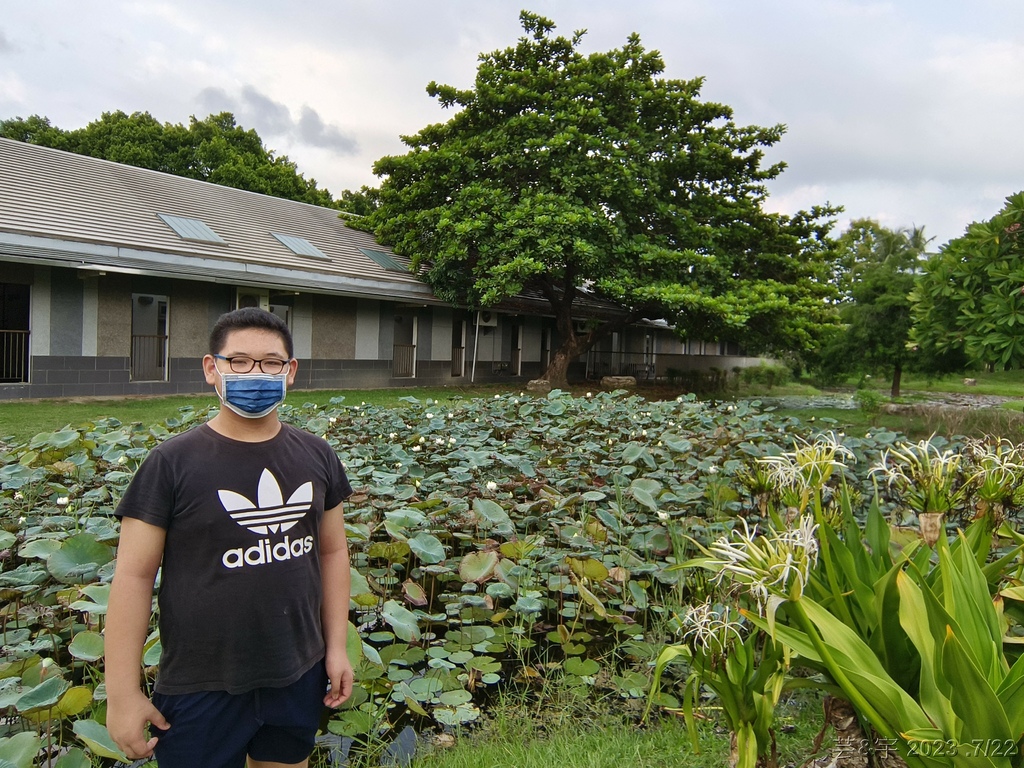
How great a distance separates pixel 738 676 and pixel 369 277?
15.8 metres

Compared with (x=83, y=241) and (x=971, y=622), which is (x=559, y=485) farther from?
(x=83, y=241)

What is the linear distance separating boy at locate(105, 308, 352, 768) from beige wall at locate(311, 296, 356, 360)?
50.8 ft

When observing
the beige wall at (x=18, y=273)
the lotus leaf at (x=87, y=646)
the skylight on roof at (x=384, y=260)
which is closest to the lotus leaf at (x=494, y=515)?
the lotus leaf at (x=87, y=646)

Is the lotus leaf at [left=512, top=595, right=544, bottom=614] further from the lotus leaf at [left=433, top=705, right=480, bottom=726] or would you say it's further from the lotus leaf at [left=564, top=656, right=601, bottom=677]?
the lotus leaf at [left=433, top=705, right=480, bottom=726]

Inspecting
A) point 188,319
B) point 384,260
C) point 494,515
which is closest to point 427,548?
point 494,515

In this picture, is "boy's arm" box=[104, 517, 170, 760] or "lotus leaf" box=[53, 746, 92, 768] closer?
"boy's arm" box=[104, 517, 170, 760]

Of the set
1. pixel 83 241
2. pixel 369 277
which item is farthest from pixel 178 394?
pixel 369 277

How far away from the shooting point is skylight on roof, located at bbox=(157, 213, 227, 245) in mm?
14289

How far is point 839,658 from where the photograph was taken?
1.81 m

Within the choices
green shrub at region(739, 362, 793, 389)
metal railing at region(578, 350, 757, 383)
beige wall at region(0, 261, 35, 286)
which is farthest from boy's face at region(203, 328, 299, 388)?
green shrub at region(739, 362, 793, 389)

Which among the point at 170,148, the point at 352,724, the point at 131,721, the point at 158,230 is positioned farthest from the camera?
the point at 170,148

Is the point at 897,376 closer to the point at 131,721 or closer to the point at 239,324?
the point at 239,324

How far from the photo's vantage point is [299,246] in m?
16.8

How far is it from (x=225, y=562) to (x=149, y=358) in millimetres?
14192
